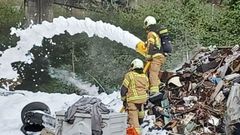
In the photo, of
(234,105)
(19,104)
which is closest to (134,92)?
(234,105)

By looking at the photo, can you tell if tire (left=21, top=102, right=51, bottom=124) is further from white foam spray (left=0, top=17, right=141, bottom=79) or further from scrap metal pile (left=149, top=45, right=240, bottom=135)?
Answer: white foam spray (left=0, top=17, right=141, bottom=79)

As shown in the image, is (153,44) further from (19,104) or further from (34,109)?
(19,104)

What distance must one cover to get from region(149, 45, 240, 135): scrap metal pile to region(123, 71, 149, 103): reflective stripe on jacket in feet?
3.95

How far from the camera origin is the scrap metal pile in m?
11.3

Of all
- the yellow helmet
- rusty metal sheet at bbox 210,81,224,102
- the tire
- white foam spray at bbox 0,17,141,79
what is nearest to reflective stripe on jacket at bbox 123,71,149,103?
the yellow helmet

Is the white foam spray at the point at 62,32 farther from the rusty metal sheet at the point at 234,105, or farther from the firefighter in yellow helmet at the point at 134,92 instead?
the rusty metal sheet at the point at 234,105

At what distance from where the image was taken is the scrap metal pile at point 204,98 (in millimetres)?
11271

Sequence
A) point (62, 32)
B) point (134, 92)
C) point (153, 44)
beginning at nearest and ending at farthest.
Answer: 1. point (134, 92)
2. point (153, 44)
3. point (62, 32)

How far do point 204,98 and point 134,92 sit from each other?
304 centimetres

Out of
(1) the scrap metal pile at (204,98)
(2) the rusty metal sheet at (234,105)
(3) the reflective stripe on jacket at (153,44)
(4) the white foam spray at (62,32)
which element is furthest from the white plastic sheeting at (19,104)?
(2) the rusty metal sheet at (234,105)

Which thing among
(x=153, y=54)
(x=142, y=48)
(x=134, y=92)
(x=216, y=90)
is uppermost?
(x=142, y=48)

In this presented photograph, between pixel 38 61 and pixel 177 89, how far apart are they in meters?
7.36

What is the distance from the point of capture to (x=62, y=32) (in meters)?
14.4

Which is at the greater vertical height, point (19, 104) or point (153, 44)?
point (153, 44)
